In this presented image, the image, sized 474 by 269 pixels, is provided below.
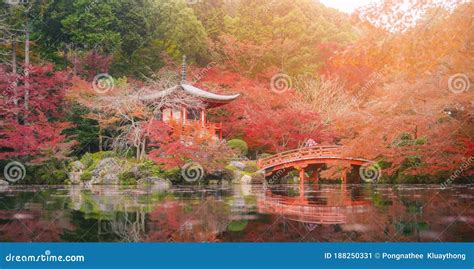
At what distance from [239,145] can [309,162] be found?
1.78 meters

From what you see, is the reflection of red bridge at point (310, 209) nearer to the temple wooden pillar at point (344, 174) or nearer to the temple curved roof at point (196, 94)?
the temple wooden pillar at point (344, 174)

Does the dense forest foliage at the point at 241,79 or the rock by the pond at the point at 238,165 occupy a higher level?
the dense forest foliage at the point at 241,79

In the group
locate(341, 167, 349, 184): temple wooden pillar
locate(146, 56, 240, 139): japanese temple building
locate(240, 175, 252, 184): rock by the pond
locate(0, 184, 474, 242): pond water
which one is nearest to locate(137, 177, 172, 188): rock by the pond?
locate(240, 175, 252, 184): rock by the pond

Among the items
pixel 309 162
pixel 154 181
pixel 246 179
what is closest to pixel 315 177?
pixel 309 162

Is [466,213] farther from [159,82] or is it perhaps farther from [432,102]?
[159,82]

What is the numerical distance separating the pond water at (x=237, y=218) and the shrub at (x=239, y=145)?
414 centimetres

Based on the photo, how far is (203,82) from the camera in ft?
41.6

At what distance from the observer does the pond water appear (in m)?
4.25

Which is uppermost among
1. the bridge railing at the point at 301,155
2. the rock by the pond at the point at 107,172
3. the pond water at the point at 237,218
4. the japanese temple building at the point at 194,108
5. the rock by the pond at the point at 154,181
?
the japanese temple building at the point at 194,108

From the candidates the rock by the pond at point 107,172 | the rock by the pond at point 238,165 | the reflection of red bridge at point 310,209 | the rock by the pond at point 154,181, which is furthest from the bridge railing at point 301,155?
the reflection of red bridge at point 310,209

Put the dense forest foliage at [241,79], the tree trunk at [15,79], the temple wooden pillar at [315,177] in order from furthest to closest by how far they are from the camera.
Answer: the temple wooden pillar at [315,177] → the tree trunk at [15,79] → the dense forest foliage at [241,79]

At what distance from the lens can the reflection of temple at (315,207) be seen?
5.21 meters

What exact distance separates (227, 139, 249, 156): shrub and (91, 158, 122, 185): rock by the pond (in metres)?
2.69

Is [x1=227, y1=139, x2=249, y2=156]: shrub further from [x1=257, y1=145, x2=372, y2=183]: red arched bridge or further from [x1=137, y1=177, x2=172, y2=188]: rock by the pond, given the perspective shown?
[x1=137, y1=177, x2=172, y2=188]: rock by the pond
